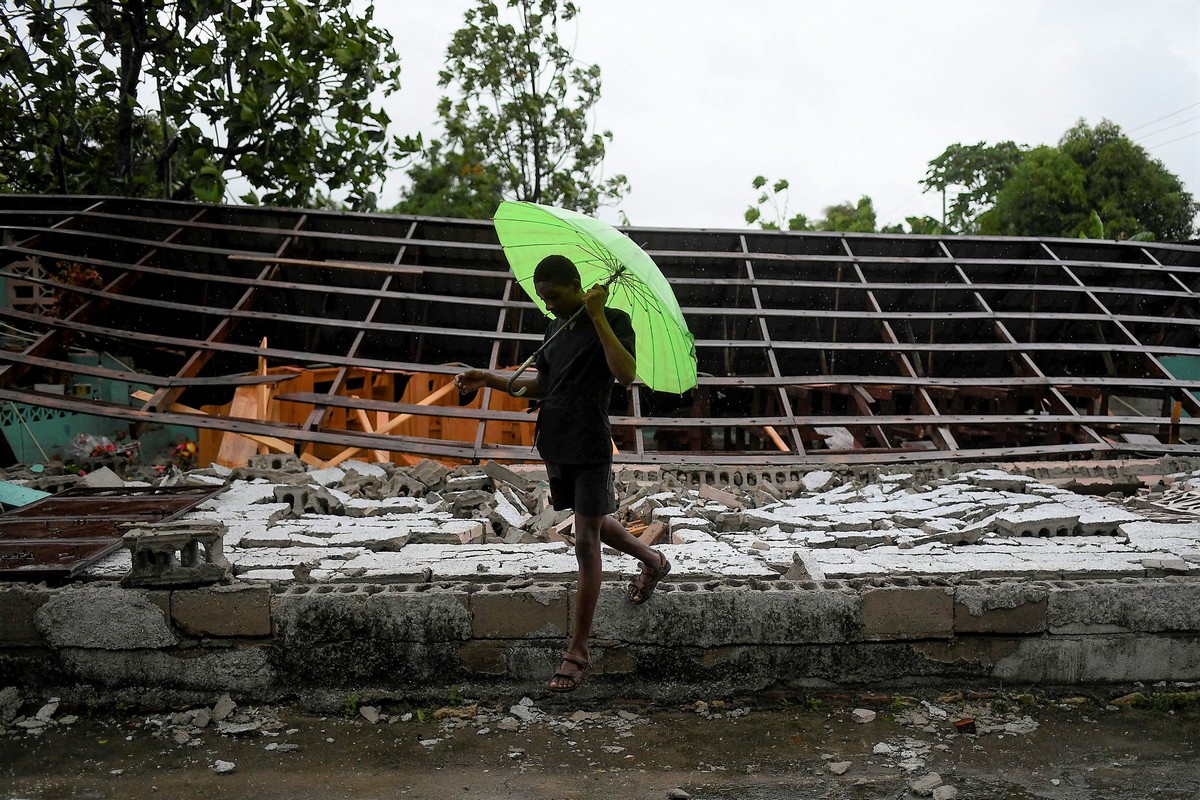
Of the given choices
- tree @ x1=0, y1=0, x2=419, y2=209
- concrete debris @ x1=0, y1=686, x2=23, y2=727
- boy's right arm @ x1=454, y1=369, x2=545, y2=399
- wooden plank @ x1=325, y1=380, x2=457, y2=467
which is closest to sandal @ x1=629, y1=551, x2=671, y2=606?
boy's right arm @ x1=454, y1=369, x2=545, y2=399

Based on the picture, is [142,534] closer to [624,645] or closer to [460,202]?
[624,645]

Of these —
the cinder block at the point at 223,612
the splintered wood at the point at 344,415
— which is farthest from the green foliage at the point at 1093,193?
the cinder block at the point at 223,612

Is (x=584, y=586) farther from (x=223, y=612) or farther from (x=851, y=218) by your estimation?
(x=851, y=218)

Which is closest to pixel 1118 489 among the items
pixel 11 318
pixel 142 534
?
pixel 142 534

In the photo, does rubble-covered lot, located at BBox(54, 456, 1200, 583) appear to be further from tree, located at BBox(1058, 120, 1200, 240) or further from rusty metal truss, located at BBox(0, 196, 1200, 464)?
tree, located at BBox(1058, 120, 1200, 240)

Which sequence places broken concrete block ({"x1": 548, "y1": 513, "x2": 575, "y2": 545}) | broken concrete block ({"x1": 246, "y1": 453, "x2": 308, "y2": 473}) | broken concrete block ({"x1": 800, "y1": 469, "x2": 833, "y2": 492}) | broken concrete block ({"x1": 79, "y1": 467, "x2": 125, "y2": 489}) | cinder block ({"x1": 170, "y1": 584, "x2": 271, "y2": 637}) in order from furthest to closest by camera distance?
broken concrete block ({"x1": 246, "y1": 453, "x2": 308, "y2": 473}) → broken concrete block ({"x1": 800, "y1": 469, "x2": 833, "y2": 492}) → broken concrete block ({"x1": 79, "y1": 467, "x2": 125, "y2": 489}) → broken concrete block ({"x1": 548, "y1": 513, "x2": 575, "y2": 545}) → cinder block ({"x1": 170, "y1": 584, "x2": 271, "y2": 637})

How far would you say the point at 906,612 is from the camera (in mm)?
4527

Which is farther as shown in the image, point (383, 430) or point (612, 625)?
point (383, 430)

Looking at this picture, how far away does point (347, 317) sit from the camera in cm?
1170

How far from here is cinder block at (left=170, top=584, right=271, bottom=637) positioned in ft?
14.4

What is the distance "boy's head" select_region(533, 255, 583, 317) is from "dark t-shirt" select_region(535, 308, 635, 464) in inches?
3.3

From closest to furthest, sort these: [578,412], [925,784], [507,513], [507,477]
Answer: [925,784] < [578,412] < [507,513] < [507,477]

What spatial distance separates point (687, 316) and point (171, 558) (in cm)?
746

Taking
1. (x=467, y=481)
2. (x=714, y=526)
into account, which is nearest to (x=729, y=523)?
(x=714, y=526)
